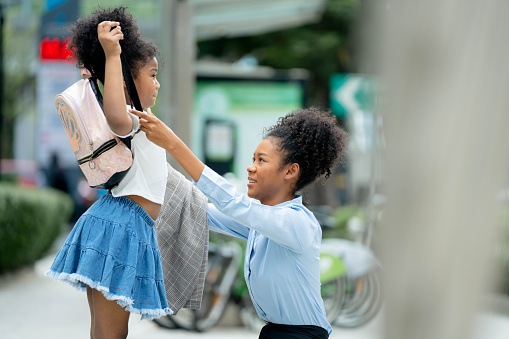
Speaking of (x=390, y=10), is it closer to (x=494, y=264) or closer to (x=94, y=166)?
(x=494, y=264)

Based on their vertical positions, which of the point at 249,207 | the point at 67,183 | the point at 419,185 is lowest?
the point at 67,183

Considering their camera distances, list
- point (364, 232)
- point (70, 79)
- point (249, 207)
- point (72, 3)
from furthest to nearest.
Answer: point (70, 79) < point (72, 3) < point (364, 232) < point (249, 207)

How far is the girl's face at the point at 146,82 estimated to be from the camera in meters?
2.23

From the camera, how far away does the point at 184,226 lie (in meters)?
2.38

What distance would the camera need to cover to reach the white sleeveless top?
7.09 feet

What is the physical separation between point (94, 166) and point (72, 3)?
22.2 ft

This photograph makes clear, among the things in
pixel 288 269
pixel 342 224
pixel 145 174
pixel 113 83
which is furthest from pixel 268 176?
pixel 342 224

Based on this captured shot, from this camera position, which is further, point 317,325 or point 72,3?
point 72,3

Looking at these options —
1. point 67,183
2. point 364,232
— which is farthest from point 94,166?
point 67,183

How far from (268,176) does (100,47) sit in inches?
27.8

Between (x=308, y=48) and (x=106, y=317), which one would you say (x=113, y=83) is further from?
(x=308, y=48)

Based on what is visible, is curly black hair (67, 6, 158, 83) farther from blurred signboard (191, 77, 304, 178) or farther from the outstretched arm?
blurred signboard (191, 77, 304, 178)

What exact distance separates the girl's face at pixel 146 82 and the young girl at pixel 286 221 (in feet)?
0.27

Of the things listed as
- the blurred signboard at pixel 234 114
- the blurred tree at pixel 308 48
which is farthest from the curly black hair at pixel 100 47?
the blurred tree at pixel 308 48
